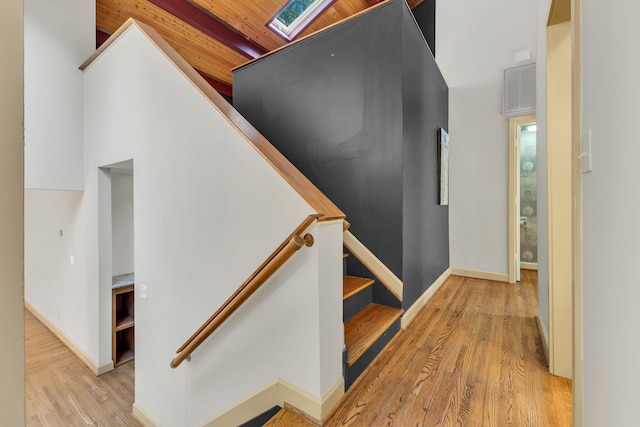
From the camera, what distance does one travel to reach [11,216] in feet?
1.68

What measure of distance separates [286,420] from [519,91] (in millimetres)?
4469

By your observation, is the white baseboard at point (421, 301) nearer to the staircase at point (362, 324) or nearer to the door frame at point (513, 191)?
the staircase at point (362, 324)

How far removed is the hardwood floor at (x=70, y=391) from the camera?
2494mm

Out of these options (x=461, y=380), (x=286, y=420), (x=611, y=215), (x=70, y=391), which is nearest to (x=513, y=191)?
(x=461, y=380)

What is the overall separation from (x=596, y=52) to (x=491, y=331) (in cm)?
215

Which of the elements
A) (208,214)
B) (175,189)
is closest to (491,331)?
(208,214)

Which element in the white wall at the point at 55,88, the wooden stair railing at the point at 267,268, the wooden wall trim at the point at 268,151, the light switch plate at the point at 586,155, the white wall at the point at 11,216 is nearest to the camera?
the white wall at the point at 11,216

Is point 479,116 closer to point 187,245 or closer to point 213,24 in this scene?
point 213,24

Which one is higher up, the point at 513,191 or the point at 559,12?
the point at 559,12

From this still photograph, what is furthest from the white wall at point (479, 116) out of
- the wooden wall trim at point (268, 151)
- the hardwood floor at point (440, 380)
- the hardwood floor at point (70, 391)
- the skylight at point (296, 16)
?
the hardwood floor at point (70, 391)

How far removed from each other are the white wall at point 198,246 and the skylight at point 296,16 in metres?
2.40

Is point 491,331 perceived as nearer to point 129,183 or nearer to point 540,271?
point 540,271

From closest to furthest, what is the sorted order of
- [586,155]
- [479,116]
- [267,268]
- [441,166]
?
[586,155] < [267,268] < [441,166] < [479,116]

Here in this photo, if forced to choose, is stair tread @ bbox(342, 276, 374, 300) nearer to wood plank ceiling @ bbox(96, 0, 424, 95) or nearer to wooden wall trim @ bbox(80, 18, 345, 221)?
wooden wall trim @ bbox(80, 18, 345, 221)
